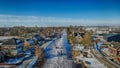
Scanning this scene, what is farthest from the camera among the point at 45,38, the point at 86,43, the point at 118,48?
the point at 45,38

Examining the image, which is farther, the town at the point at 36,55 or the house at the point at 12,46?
the house at the point at 12,46

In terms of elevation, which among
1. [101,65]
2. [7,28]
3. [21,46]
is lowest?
[101,65]

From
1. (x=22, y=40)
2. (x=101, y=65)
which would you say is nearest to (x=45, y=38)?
(x=22, y=40)

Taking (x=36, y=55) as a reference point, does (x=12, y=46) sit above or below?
above

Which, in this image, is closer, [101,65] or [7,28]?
[101,65]

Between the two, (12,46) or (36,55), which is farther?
(12,46)

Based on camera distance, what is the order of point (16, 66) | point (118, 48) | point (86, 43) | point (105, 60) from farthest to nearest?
point (86, 43) → point (118, 48) → point (105, 60) → point (16, 66)

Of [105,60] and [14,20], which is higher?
[14,20]

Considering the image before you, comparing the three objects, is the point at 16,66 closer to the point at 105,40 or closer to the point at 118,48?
the point at 118,48

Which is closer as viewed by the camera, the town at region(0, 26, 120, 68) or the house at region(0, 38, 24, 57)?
the town at region(0, 26, 120, 68)

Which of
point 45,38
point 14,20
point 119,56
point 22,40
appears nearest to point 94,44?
point 119,56
